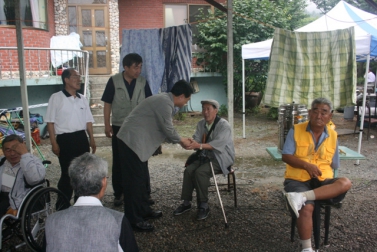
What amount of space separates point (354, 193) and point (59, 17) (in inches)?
387

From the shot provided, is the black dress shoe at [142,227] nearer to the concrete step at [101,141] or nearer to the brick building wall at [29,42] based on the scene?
the concrete step at [101,141]

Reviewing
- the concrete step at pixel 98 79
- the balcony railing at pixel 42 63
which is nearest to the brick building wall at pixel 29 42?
the balcony railing at pixel 42 63

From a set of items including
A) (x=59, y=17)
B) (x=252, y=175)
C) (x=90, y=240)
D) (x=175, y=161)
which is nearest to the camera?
(x=90, y=240)

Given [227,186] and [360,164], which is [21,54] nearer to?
[227,186]

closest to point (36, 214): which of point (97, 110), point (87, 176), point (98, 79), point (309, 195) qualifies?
point (87, 176)

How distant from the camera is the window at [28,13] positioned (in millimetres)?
8578

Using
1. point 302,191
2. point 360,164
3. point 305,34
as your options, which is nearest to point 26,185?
point 302,191

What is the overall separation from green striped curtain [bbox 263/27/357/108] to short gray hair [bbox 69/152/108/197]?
10.3 ft

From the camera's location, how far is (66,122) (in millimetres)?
3475

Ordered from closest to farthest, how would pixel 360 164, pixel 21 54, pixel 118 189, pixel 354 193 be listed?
1. pixel 21 54
2. pixel 118 189
3. pixel 354 193
4. pixel 360 164

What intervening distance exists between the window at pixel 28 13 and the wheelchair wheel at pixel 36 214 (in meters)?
6.74

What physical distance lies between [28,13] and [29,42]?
32.5 inches

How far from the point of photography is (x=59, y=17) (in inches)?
419

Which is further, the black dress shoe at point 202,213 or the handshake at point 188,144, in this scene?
the black dress shoe at point 202,213
